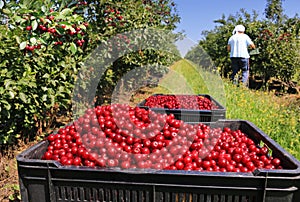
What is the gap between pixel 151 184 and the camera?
3.60 ft

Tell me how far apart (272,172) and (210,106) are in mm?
1914

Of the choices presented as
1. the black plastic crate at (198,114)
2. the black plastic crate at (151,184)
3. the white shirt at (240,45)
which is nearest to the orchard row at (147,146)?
the black plastic crate at (151,184)

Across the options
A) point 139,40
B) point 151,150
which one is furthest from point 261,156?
point 139,40

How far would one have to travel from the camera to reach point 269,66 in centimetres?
870

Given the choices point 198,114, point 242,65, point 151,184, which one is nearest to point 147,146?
point 151,184

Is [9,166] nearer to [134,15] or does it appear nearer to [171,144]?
[171,144]

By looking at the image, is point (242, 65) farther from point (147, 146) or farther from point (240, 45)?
point (147, 146)

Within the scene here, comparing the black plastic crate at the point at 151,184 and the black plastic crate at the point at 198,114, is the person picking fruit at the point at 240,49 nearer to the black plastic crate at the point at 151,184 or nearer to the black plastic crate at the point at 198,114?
the black plastic crate at the point at 198,114

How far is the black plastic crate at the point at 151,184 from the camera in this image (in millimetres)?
1054

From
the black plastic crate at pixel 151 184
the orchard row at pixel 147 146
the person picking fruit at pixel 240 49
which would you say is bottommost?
the black plastic crate at pixel 151 184

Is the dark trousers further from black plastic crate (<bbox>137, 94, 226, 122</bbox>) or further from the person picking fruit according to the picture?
black plastic crate (<bbox>137, 94, 226, 122</bbox>)

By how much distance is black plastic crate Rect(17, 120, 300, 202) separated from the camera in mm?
1054

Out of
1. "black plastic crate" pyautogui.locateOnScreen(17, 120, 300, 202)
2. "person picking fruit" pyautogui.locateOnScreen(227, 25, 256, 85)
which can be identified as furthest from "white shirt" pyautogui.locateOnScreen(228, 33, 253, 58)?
"black plastic crate" pyautogui.locateOnScreen(17, 120, 300, 202)

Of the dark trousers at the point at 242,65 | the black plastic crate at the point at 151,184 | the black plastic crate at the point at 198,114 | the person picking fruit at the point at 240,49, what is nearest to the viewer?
the black plastic crate at the point at 151,184
